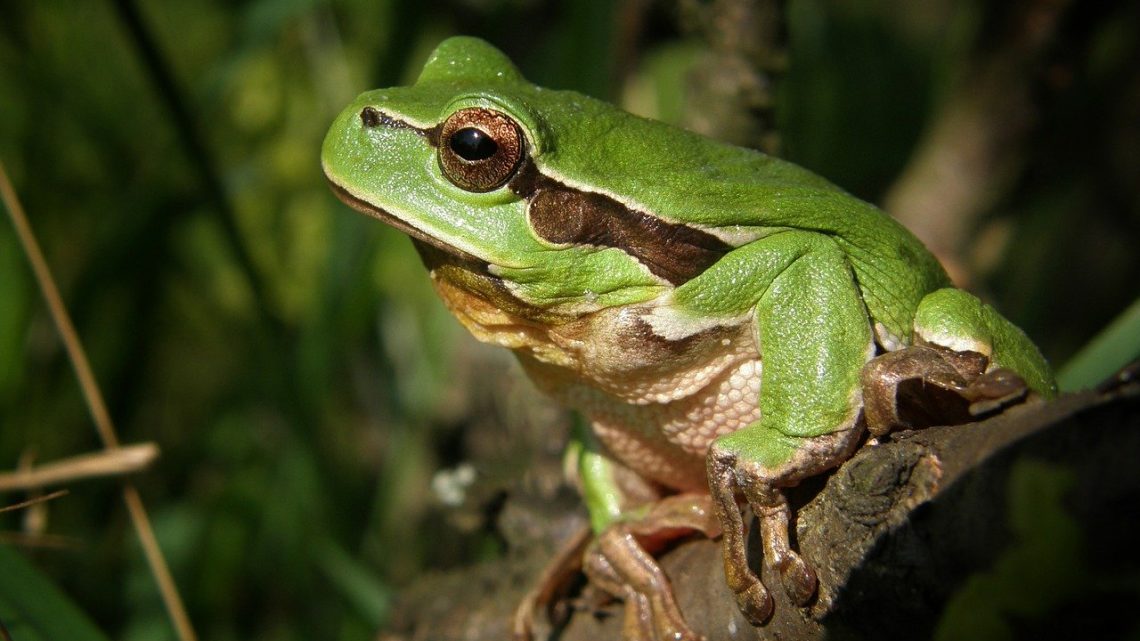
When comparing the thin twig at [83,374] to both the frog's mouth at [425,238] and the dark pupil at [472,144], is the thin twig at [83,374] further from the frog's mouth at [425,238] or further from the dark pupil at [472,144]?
the dark pupil at [472,144]

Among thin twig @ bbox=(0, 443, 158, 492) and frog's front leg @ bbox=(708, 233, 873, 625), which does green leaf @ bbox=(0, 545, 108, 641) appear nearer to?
thin twig @ bbox=(0, 443, 158, 492)

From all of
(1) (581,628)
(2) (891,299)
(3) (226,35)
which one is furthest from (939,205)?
(3) (226,35)

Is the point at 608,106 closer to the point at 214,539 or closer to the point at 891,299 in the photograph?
the point at 891,299

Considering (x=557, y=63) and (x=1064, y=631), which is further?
(x=557, y=63)

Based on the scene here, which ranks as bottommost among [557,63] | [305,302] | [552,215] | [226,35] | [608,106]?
[305,302]

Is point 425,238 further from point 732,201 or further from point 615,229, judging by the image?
point 732,201

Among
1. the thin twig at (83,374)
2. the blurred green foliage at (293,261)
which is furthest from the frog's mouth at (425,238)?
the blurred green foliage at (293,261)
